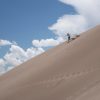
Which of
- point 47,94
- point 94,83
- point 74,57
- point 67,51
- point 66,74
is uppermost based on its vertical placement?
point 67,51

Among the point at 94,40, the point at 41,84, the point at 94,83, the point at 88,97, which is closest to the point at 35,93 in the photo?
the point at 41,84

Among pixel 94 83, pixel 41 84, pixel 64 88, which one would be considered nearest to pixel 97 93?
pixel 94 83

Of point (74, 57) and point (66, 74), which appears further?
point (74, 57)

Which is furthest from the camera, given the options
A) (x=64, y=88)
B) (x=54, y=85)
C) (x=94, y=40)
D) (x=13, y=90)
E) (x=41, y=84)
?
(x=94, y=40)

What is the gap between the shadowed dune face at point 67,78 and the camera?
16.5 m

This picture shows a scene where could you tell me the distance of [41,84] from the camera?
20.4m

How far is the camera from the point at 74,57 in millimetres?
23016

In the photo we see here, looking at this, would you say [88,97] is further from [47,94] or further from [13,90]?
[13,90]

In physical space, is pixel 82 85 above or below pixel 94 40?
below

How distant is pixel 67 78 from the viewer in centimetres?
1898

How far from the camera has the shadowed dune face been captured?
54.0 ft

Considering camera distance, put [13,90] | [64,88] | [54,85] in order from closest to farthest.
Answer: [64,88], [54,85], [13,90]

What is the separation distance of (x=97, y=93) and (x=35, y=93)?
6.47m

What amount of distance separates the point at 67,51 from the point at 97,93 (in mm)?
12543
